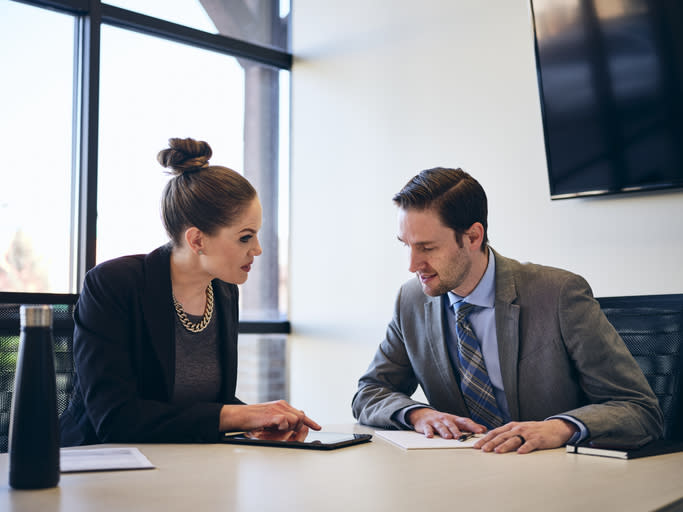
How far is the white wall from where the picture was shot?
2732 millimetres

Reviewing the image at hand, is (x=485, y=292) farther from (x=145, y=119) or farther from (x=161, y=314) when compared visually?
(x=145, y=119)

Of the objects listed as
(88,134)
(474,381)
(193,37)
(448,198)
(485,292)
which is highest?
(193,37)

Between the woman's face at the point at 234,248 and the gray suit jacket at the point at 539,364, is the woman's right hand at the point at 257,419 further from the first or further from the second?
the woman's face at the point at 234,248

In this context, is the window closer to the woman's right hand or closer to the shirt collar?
the woman's right hand

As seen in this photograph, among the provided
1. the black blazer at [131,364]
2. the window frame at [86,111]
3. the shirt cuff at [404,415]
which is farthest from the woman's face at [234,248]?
the window frame at [86,111]

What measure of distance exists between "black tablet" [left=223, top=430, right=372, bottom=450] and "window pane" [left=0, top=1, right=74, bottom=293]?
82.9 inches

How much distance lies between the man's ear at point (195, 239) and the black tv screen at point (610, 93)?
60.3 inches

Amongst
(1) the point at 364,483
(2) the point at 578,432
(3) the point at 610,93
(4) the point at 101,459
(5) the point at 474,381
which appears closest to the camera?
(1) the point at 364,483

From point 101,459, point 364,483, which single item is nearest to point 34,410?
point 101,459

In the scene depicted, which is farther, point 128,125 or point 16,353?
point 128,125

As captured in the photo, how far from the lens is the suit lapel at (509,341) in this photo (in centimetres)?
168

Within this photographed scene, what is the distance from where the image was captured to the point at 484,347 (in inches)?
69.5

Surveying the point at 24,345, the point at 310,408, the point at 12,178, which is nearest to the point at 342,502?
the point at 24,345

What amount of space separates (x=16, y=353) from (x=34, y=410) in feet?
1.91
